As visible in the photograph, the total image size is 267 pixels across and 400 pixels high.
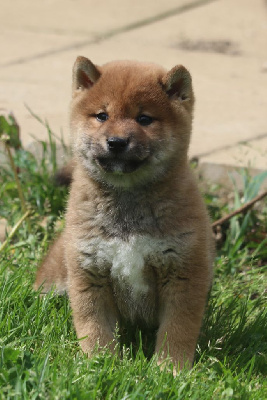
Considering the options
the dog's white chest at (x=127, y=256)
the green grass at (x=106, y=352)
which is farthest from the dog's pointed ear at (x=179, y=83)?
the green grass at (x=106, y=352)

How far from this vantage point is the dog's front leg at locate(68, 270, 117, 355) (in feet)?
11.8

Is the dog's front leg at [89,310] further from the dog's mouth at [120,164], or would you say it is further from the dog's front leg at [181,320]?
the dog's mouth at [120,164]

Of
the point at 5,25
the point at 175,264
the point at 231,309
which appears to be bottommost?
the point at 231,309

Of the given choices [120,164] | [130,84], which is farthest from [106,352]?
[130,84]

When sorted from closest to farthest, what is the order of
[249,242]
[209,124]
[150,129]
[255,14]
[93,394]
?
[93,394] → [150,129] → [249,242] → [209,124] → [255,14]

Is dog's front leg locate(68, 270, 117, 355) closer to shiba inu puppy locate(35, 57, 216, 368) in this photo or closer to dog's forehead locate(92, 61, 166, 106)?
shiba inu puppy locate(35, 57, 216, 368)

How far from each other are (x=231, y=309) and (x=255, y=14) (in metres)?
5.24

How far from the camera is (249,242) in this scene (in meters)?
4.92

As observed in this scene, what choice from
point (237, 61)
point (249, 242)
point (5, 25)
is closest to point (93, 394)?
point (249, 242)

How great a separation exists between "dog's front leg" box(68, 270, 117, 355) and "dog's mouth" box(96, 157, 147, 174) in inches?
20.1

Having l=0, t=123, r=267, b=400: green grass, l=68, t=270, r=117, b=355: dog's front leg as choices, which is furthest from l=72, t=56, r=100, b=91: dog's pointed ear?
l=0, t=123, r=267, b=400: green grass

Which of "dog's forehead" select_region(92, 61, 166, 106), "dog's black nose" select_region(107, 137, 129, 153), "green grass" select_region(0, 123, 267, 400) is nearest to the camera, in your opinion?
"green grass" select_region(0, 123, 267, 400)

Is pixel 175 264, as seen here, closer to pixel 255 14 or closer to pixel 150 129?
pixel 150 129

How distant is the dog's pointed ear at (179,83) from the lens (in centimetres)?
359
